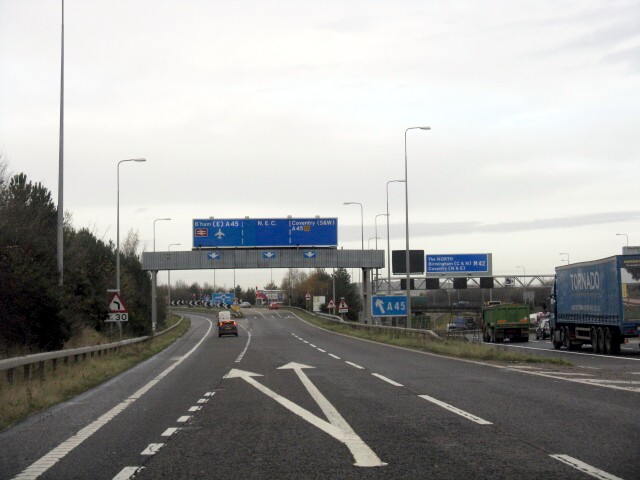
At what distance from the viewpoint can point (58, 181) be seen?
26906mm

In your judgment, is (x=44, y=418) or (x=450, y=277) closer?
(x=44, y=418)

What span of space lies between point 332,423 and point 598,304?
25.0 metres

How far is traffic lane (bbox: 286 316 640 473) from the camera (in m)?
9.57

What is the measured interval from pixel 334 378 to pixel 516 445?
10850mm

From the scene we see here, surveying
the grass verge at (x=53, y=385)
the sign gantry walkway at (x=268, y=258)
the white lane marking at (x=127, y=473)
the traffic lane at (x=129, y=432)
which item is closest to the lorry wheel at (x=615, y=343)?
the grass verge at (x=53, y=385)

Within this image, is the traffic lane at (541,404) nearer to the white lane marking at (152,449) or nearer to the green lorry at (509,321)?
the white lane marking at (152,449)

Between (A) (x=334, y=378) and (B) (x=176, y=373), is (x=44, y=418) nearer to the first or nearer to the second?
(A) (x=334, y=378)

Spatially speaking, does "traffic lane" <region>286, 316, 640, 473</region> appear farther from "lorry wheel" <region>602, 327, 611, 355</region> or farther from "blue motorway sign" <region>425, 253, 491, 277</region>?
"blue motorway sign" <region>425, 253, 491, 277</region>

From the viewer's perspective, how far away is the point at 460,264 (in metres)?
73.1

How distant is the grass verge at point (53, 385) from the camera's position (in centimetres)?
1381

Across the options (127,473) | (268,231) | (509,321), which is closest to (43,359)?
(127,473)

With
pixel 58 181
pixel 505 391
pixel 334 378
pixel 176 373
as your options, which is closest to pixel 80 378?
pixel 176 373

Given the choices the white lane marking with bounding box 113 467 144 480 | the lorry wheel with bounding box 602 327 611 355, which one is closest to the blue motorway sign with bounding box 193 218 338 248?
the lorry wheel with bounding box 602 327 611 355

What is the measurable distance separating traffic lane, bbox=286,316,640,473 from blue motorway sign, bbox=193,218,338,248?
36.7m
